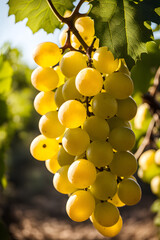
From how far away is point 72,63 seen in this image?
0.48m

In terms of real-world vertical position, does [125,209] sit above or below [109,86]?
below

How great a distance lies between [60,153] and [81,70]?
0.18 m

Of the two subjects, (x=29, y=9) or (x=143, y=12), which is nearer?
(x=143, y=12)

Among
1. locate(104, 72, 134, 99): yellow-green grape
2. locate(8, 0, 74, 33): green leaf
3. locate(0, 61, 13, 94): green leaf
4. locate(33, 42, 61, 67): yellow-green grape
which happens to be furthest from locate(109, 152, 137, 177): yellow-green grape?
locate(0, 61, 13, 94): green leaf

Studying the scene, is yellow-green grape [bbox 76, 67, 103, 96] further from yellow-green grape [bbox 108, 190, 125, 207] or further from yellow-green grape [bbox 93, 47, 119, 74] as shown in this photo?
yellow-green grape [bbox 108, 190, 125, 207]

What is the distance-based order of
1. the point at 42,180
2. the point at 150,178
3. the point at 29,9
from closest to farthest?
the point at 29,9, the point at 150,178, the point at 42,180

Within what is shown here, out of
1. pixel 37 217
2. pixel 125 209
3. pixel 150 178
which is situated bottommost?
pixel 125 209

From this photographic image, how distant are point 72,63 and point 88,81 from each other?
6 cm

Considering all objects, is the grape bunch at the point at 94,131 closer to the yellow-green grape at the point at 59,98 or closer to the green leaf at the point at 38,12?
the yellow-green grape at the point at 59,98

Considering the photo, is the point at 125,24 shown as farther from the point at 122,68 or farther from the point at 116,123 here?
the point at 116,123

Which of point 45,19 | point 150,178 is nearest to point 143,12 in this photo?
point 45,19

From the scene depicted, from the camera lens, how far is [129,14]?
0.47 metres

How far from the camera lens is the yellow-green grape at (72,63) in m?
0.48

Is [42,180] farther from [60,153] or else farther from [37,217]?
[60,153]
